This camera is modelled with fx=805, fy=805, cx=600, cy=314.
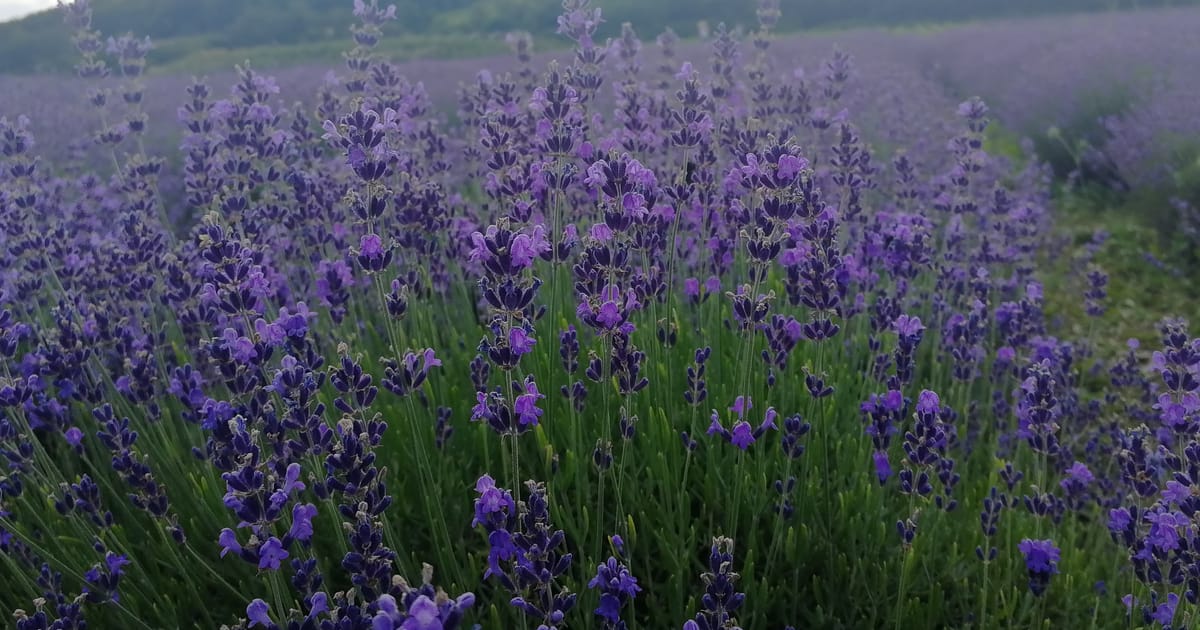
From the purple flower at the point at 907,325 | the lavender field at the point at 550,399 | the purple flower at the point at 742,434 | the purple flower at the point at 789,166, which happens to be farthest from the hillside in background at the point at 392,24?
the purple flower at the point at 742,434

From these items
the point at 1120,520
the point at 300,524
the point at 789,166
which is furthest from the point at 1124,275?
the point at 300,524

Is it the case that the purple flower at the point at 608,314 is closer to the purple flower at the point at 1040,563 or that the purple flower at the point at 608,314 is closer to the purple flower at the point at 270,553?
the purple flower at the point at 270,553

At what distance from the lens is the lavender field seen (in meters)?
1.81

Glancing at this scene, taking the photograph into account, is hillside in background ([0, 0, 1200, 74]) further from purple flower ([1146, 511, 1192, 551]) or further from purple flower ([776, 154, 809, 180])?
purple flower ([1146, 511, 1192, 551])

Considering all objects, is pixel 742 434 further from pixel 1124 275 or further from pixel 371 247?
pixel 1124 275

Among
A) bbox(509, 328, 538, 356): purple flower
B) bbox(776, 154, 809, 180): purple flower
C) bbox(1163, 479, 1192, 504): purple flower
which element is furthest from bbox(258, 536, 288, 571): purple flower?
bbox(1163, 479, 1192, 504): purple flower

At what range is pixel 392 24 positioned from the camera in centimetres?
2994

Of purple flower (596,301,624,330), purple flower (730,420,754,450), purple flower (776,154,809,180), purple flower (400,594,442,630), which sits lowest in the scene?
purple flower (730,420,754,450)

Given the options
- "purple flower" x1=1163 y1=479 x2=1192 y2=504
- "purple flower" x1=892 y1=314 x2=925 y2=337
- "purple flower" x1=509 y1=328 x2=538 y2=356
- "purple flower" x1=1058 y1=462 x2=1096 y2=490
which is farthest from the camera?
"purple flower" x1=1058 y1=462 x2=1096 y2=490

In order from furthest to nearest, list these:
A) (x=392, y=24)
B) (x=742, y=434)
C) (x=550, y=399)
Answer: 1. (x=392, y=24)
2. (x=550, y=399)
3. (x=742, y=434)

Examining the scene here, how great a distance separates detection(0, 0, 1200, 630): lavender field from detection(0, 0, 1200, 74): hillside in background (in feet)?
67.9

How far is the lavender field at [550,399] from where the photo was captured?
1806 mm

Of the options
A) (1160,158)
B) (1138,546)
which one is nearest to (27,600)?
(1138,546)

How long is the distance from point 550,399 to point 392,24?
3057 centimetres
